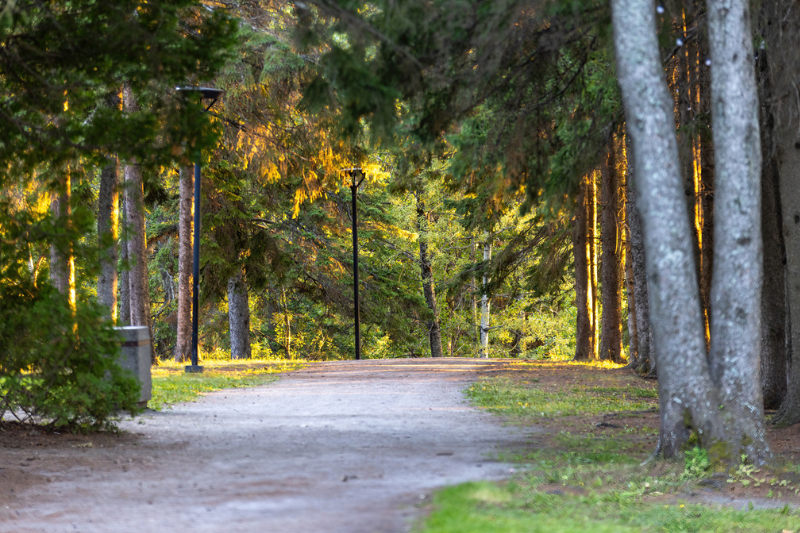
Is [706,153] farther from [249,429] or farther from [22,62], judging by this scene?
[22,62]

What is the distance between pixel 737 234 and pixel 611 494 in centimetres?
237

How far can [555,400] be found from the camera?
1261 cm

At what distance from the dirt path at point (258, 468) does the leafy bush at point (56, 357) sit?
0.41 m

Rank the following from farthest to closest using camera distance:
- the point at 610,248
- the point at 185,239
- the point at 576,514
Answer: the point at 185,239, the point at 610,248, the point at 576,514

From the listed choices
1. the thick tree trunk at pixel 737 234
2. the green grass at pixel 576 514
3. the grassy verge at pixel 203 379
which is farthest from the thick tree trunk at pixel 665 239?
the grassy verge at pixel 203 379

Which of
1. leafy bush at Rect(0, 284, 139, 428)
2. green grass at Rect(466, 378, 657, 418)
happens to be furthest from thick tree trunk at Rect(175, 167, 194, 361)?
leafy bush at Rect(0, 284, 139, 428)

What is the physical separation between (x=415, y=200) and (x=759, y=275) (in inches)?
1144

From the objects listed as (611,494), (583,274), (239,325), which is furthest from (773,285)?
(239,325)

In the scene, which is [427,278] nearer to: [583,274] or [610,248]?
[583,274]

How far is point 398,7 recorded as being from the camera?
8023mm

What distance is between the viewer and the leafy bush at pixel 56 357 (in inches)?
328

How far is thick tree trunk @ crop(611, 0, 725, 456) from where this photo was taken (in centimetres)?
686

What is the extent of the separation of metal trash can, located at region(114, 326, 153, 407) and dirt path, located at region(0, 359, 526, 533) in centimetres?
43

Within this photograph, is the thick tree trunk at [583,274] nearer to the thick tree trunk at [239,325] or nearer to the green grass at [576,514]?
the thick tree trunk at [239,325]
